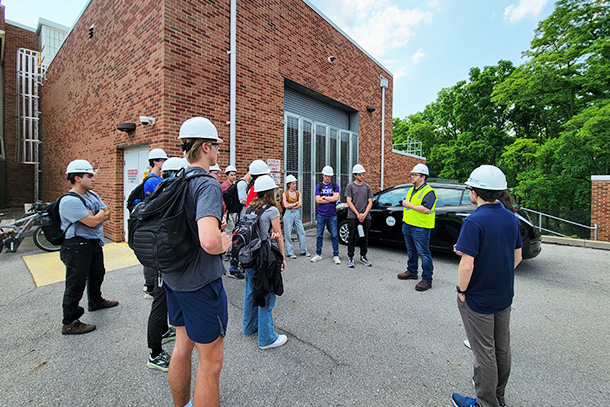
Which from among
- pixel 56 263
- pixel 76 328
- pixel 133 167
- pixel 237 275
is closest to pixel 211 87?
pixel 133 167

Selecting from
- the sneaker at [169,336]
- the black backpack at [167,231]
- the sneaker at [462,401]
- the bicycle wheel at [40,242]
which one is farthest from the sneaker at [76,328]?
the bicycle wheel at [40,242]

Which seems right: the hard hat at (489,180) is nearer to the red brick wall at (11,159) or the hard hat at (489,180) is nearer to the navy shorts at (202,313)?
the navy shorts at (202,313)

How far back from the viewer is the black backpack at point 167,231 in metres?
1.52

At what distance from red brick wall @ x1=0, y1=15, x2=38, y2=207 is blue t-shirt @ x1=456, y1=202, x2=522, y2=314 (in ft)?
63.5

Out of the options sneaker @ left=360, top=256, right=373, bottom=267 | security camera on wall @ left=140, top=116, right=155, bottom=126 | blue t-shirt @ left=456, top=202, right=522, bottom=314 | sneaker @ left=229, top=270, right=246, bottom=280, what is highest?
security camera on wall @ left=140, top=116, right=155, bottom=126

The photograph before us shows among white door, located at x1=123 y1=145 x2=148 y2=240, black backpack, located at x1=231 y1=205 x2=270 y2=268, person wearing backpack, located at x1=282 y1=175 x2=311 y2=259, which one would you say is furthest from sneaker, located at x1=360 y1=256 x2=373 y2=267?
white door, located at x1=123 y1=145 x2=148 y2=240

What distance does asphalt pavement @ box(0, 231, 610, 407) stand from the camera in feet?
7.15

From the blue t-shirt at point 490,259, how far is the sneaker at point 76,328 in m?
3.67

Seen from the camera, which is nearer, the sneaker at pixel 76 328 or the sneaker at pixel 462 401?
the sneaker at pixel 462 401

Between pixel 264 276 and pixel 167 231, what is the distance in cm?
129

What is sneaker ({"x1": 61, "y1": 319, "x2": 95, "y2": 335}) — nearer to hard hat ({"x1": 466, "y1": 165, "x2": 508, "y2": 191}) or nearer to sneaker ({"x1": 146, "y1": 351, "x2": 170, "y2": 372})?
sneaker ({"x1": 146, "y1": 351, "x2": 170, "y2": 372})

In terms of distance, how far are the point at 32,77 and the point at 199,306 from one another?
1913 cm

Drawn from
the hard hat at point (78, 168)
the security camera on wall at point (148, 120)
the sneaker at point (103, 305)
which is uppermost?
the security camera on wall at point (148, 120)

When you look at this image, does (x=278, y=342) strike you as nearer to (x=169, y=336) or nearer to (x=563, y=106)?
(x=169, y=336)
